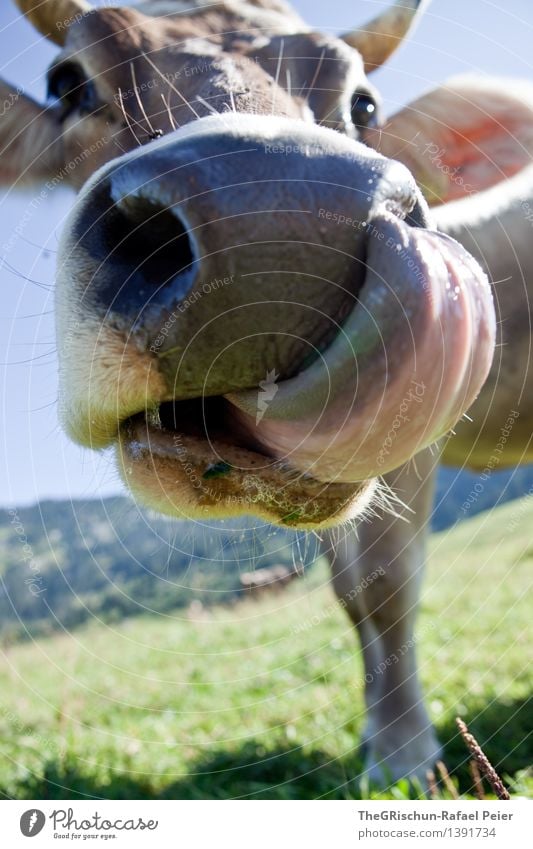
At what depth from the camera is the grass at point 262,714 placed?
3451mm

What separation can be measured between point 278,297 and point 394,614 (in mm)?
2645

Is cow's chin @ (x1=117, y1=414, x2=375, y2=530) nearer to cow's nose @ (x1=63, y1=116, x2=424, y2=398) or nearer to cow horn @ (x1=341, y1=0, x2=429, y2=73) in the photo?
cow's nose @ (x1=63, y1=116, x2=424, y2=398)

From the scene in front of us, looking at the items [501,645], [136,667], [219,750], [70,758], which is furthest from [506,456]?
[136,667]

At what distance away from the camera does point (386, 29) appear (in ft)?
12.8

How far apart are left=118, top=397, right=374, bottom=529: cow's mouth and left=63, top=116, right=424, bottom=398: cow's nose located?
17 cm

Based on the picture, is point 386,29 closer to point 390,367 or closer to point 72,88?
point 72,88

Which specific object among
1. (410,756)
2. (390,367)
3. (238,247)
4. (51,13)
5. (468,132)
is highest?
(51,13)

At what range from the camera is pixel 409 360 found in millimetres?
1677

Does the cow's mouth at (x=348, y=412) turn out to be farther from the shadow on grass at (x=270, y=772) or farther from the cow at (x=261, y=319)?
the shadow on grass at (x=270, y=772)

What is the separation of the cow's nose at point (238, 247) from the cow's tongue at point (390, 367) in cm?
6

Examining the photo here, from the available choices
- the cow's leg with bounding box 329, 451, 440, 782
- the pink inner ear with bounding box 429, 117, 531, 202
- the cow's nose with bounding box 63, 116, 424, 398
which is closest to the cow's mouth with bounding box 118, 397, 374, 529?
the cow's nose with bounding box 63, 116, 424, 398

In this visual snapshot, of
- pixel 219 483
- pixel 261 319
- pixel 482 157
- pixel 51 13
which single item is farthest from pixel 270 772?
pixel 51 13

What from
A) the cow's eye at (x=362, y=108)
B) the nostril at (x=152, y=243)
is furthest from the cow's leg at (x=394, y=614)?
the nostril at (x=152, y=243)
